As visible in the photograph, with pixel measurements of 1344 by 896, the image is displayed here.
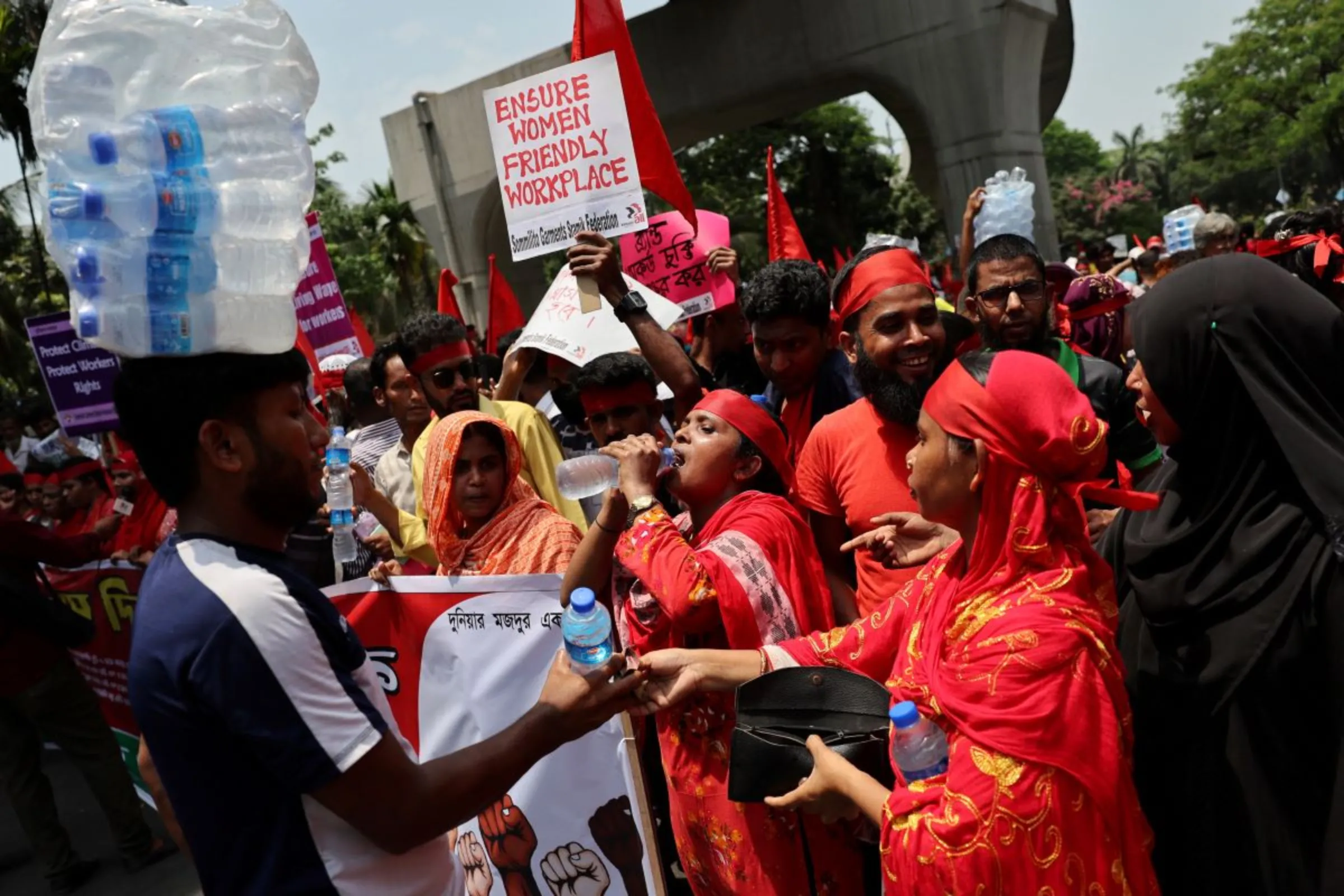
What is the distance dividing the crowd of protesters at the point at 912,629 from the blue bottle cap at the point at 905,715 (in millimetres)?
72

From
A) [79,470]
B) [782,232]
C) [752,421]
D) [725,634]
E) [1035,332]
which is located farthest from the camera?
[79,470]

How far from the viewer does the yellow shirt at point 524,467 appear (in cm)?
398

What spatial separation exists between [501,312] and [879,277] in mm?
5699

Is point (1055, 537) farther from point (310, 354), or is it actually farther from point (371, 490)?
point (310, 354)

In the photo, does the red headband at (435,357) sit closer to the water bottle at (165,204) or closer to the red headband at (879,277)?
the red headband at (879,277)

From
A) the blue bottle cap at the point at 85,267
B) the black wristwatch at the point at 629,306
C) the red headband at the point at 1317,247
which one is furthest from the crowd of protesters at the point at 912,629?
the red headband at the point at 1317,247

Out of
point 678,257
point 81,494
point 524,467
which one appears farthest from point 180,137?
point 81,494

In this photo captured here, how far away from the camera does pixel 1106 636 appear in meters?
1.91

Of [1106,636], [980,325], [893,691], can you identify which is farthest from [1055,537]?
[980,325]

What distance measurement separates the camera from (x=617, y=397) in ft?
12.0

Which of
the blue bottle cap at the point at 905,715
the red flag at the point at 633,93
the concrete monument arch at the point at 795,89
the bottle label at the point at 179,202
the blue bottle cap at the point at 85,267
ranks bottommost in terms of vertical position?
the blue bottle cap at the point at 905,715

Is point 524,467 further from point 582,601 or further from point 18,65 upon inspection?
point 18,65

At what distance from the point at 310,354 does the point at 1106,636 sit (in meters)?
5.86

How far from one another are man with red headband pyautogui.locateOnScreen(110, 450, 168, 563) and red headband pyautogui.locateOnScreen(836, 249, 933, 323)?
4.78m
